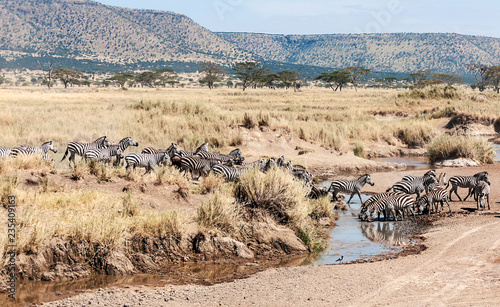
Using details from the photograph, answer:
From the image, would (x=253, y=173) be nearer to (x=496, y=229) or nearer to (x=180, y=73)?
(x=496, y=229)

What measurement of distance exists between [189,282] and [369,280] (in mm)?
2896

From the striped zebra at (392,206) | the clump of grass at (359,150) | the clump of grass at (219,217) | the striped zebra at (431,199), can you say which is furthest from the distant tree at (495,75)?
the clump of grass at (219,217)

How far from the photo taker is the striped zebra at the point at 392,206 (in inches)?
531

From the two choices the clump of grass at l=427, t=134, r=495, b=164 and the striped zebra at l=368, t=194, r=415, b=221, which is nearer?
the striped zebra at l=368, t=194, r=415, b=221

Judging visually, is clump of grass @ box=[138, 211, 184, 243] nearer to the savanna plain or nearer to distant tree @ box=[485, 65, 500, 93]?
the savanna plain

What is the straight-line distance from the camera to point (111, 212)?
1058 centimetres

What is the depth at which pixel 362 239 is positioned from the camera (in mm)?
11852

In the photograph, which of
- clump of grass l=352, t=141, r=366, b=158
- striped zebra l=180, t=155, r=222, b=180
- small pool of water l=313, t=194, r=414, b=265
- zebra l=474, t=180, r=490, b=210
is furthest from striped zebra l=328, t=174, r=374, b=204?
clump of grass l=352, t=141, r=366, b=158

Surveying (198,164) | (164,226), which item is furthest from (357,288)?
(198,164)

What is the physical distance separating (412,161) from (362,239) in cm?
1541

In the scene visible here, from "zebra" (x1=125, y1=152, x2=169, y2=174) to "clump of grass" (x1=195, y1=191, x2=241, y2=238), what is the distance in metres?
5.57

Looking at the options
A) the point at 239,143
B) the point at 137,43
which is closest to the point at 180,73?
the point at 137,43

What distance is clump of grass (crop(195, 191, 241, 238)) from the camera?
1052cm

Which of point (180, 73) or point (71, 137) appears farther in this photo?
point (180, 73)
